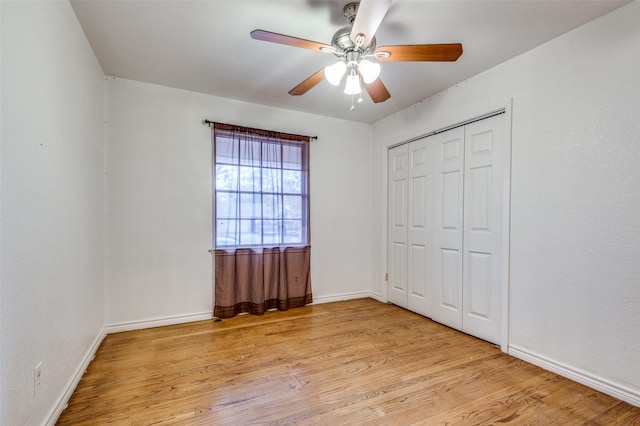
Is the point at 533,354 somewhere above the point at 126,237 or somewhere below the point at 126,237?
below

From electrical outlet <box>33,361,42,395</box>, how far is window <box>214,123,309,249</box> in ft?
5.98

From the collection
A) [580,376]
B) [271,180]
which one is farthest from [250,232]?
[580,376]

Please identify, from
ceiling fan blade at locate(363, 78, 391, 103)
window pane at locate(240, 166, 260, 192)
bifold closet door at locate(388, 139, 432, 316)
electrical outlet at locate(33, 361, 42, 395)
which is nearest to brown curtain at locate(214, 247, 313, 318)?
window pane at locate(240, 166, 260, 192)

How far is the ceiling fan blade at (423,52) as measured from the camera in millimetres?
1611

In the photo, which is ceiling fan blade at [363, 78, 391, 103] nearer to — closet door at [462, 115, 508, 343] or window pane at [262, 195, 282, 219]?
closet door at [462, 115, 508, 343]

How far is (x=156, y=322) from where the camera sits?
2.93 meters

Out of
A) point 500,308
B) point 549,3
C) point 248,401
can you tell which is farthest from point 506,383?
point 549,3

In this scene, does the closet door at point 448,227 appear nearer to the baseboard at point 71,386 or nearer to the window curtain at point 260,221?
the window curtain at point 260,221

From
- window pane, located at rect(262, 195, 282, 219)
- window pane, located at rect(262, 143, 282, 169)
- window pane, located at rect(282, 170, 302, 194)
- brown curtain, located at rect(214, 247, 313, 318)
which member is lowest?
brown curtain, located at rect(214, 247, 313, 318)

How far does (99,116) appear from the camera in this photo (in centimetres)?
257

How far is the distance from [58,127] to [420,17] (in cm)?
233

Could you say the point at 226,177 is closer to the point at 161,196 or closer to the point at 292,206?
the point at 161,196

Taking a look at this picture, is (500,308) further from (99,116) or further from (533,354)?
(99,116)

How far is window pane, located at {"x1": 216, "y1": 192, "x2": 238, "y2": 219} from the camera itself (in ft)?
10.4
